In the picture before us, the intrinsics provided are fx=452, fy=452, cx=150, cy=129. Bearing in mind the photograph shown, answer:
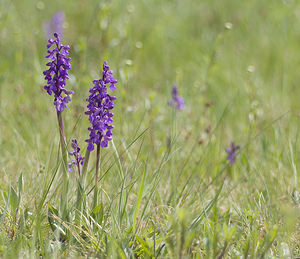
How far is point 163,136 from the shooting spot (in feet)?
13.1

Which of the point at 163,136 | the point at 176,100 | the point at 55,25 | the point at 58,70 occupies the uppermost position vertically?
the point at 55,25

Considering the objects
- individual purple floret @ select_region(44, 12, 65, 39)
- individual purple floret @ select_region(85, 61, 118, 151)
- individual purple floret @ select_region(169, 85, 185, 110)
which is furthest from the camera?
individual purple floret @ select_region(44, 12, 65, 39)

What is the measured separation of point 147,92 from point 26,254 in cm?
332

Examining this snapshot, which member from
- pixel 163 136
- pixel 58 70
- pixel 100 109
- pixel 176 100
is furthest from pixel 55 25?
pixel 100 109

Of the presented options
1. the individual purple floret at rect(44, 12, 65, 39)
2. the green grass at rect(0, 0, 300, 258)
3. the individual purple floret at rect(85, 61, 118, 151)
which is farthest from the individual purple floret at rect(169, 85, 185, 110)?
the individual purple floret at rect(44, 12, 65, 39)

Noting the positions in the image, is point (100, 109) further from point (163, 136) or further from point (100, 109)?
point (163, 136)

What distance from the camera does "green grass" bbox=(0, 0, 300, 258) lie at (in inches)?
88.2

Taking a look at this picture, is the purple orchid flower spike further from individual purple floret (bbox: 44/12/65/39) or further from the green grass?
individual purple floret (bbox: 44/12/65/39)

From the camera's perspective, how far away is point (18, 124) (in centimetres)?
395

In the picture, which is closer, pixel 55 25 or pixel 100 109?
pixel 100 109

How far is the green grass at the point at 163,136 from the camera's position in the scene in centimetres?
224

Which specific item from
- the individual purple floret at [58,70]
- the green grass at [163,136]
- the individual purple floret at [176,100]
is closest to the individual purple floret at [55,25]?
the green grass at [163,136]

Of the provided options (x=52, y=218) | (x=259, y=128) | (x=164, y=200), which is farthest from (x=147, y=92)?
(x=52, y=218)

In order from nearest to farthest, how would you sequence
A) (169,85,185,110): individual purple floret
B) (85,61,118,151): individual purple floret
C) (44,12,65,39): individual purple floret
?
(85,61,118,151): individual purple floret < (169,85,185,110): individual purple floret < (44,12,65,39): individual purple floret
